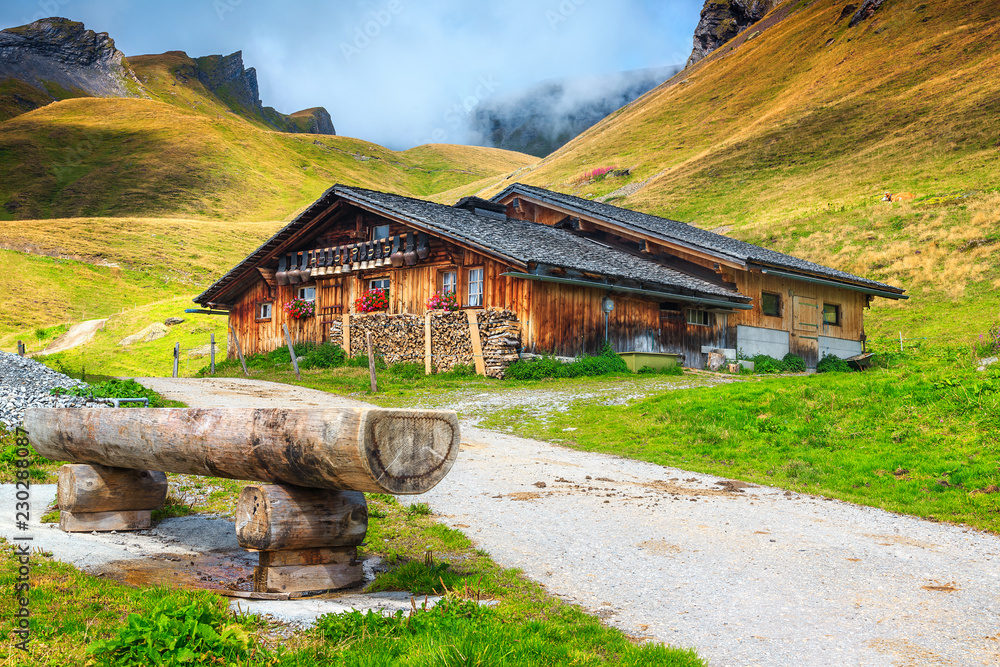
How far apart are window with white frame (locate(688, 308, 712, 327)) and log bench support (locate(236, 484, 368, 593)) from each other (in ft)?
68.6

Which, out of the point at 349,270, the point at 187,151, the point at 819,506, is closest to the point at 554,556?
the point at 819,506

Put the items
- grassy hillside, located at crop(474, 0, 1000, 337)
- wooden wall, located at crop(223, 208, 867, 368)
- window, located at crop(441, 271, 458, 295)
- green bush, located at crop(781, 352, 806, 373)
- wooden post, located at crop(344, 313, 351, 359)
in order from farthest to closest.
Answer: grassy hillside, located at crop(474, 0, 1000, 337)
wooden post, located at crop(344, 313, 351, 359)
green bush, located at crop(781, 352, 806, 373)
window, located at crop(441, 271, 458, 295)
wooden wall, located at crop(223, 208, 867, 368)

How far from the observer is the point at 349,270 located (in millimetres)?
26203

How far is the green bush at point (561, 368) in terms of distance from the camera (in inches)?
794

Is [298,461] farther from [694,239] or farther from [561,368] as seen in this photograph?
[694,239]

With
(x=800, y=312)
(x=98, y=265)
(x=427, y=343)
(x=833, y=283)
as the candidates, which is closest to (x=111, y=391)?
(x=427, y=343)

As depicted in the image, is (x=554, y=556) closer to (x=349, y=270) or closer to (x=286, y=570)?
(x=286, y=570)

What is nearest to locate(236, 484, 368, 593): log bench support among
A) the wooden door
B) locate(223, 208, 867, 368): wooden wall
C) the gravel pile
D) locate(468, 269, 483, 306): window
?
the gravel pile

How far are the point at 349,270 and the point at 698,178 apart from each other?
49.7m

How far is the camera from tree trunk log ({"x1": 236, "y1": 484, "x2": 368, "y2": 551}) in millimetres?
4816

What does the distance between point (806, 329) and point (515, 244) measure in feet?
41.3

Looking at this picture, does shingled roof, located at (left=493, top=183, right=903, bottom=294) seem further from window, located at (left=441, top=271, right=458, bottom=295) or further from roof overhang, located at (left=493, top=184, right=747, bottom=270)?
window, located at (left=441, top=271, right=458, bottom=295)

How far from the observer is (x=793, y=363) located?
25641 millimetres

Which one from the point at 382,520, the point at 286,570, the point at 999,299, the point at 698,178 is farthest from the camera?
the point at 698,178
